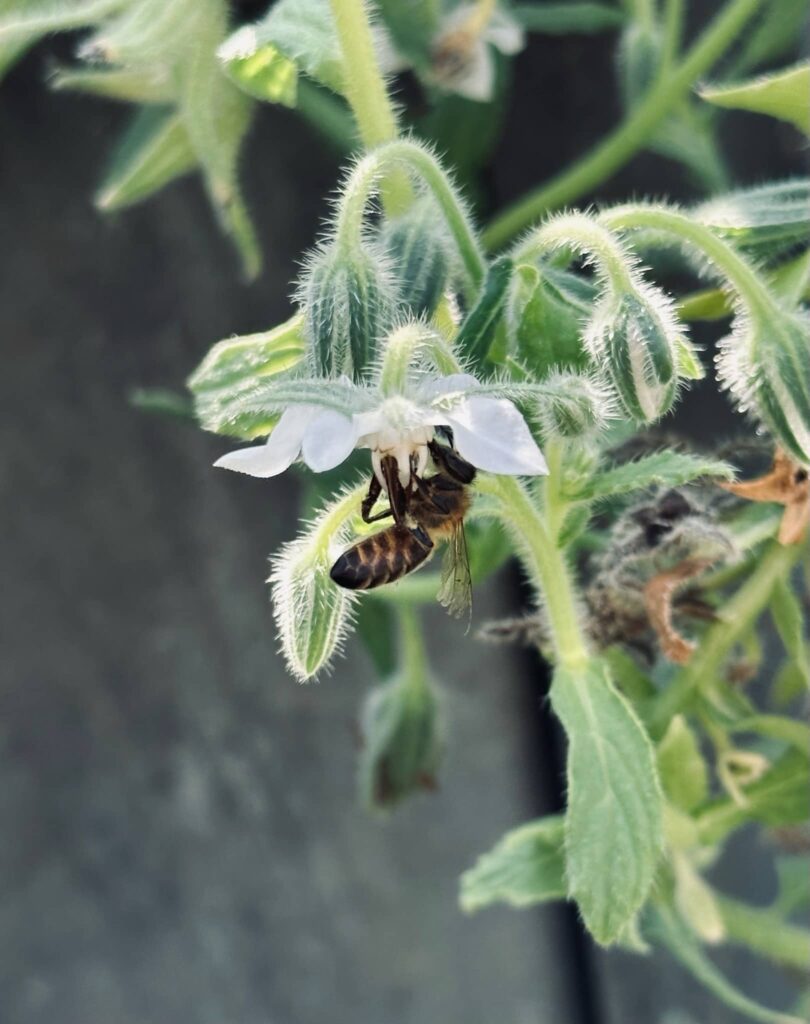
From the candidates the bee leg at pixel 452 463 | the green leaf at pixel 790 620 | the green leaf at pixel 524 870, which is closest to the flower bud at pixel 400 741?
the green leaf at pixel 524 870

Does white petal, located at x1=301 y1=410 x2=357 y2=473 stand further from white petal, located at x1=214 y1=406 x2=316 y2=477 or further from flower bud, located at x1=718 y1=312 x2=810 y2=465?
flower bud, located at x1=718 y1=312 x2=810 y2=465

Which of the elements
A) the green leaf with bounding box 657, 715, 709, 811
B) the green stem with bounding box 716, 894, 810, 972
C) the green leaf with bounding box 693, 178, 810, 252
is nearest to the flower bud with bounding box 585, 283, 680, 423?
the green leaf with bounding box 693, 178, 810, 252

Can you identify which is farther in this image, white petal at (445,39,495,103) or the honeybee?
white petal at (445,39,495,103)

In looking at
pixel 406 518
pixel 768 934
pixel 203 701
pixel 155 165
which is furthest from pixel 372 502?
pixel 203 701

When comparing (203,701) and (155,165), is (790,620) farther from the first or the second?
(203,701)

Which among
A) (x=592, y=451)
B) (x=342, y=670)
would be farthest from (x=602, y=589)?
(x=342, y=670)
